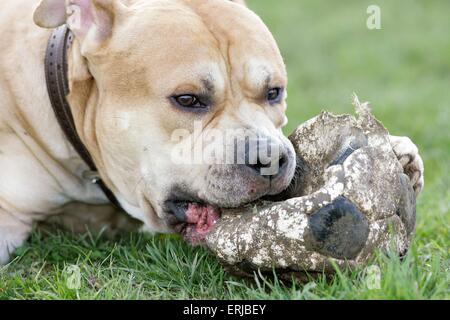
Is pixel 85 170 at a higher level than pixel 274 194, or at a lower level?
lower

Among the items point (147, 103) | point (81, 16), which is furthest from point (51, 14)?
point (147, 103)

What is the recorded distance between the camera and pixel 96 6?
3.55 metres

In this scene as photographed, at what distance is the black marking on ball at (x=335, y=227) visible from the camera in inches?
113

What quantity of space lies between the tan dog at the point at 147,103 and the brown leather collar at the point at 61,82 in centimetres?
7

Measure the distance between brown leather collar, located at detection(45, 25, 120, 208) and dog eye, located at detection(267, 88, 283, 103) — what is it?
2.91 ft

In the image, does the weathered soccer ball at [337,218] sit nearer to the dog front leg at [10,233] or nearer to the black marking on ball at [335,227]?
the black marking on ball at [335,227]

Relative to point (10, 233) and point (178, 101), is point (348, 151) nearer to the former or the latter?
point (178, 101)

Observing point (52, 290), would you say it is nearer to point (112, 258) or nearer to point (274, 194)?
point (112, 258)

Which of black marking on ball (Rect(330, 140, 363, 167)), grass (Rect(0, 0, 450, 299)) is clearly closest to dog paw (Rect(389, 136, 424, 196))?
grass (Rect(0, 0, 450, 299))

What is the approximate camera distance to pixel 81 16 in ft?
11.8

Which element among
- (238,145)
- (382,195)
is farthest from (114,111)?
(382,195)

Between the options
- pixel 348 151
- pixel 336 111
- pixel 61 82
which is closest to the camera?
pixel 348 151

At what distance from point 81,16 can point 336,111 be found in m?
4.09
